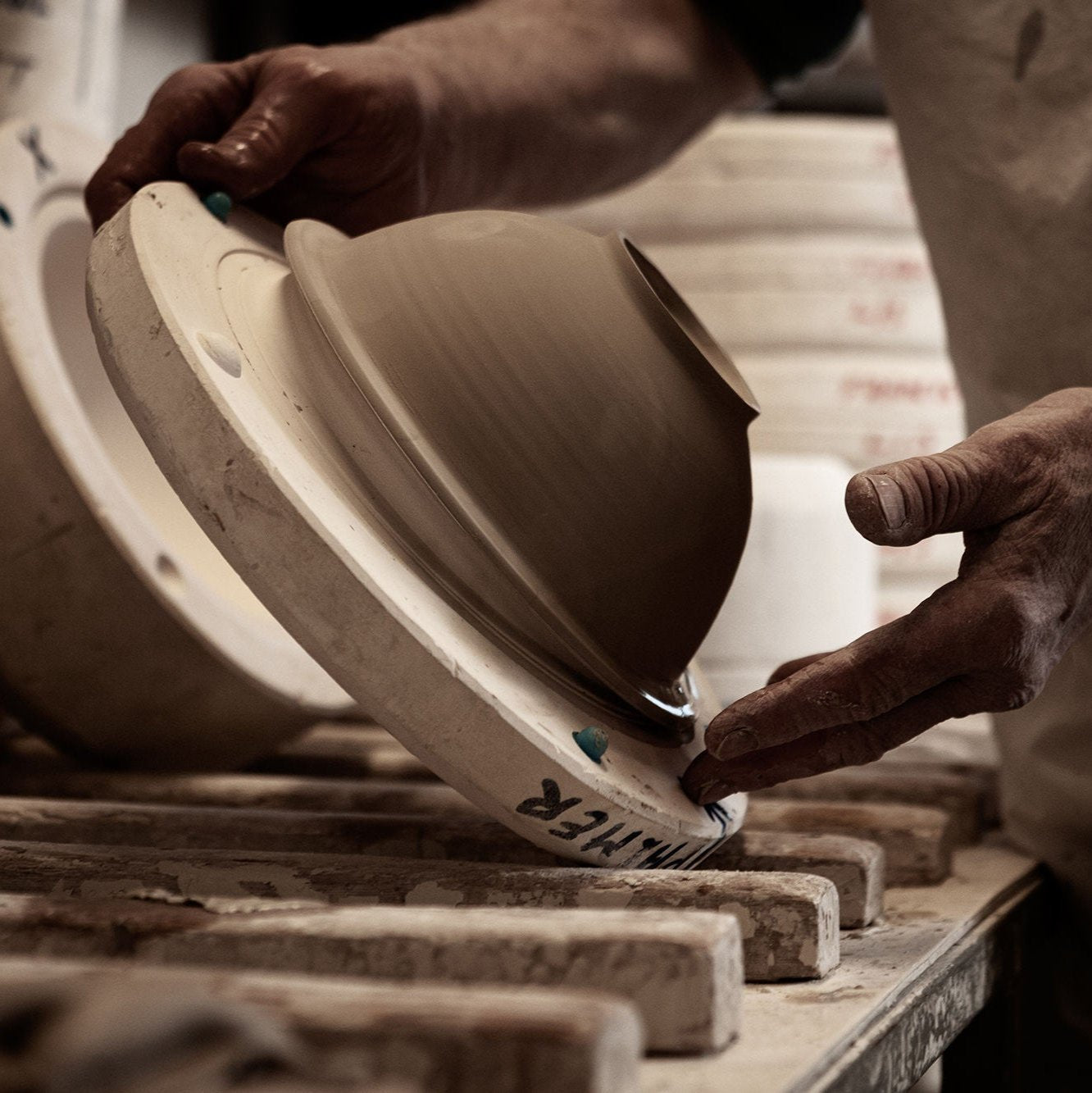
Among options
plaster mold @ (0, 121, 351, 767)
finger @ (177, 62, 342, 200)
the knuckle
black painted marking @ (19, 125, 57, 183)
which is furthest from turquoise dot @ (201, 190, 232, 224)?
the knuckle

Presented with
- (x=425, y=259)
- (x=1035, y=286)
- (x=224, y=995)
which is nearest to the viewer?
(x=224, y=995)

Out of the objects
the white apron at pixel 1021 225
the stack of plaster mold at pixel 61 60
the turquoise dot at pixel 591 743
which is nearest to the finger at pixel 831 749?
the turquoise dot at pixel 591 743

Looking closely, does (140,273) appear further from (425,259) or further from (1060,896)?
(1060,896)

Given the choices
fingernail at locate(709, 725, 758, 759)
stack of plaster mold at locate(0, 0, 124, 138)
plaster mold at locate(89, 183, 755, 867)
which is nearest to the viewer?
plaster mold at locate(89, 183, 755, 867)

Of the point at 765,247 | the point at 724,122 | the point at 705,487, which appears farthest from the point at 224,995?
the point at 724,122

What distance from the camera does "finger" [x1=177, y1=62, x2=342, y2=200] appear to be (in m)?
1.01

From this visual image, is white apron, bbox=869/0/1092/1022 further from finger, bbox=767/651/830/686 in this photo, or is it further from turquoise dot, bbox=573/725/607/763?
turquoise dot, bbox=573/725/607/763

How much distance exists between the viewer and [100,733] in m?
1.14

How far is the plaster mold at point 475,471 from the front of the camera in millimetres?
727

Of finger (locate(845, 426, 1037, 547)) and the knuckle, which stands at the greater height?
finger (locate(845, 426, 1037, 547))

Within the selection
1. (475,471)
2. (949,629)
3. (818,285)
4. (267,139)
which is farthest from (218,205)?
(818,285)

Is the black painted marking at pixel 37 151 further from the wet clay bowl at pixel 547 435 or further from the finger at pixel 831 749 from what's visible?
the finger at pixel 831 749

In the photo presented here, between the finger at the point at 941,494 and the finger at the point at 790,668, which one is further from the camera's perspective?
the finger at the point at 790,668

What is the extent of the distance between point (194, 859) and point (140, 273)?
13.7 inches
